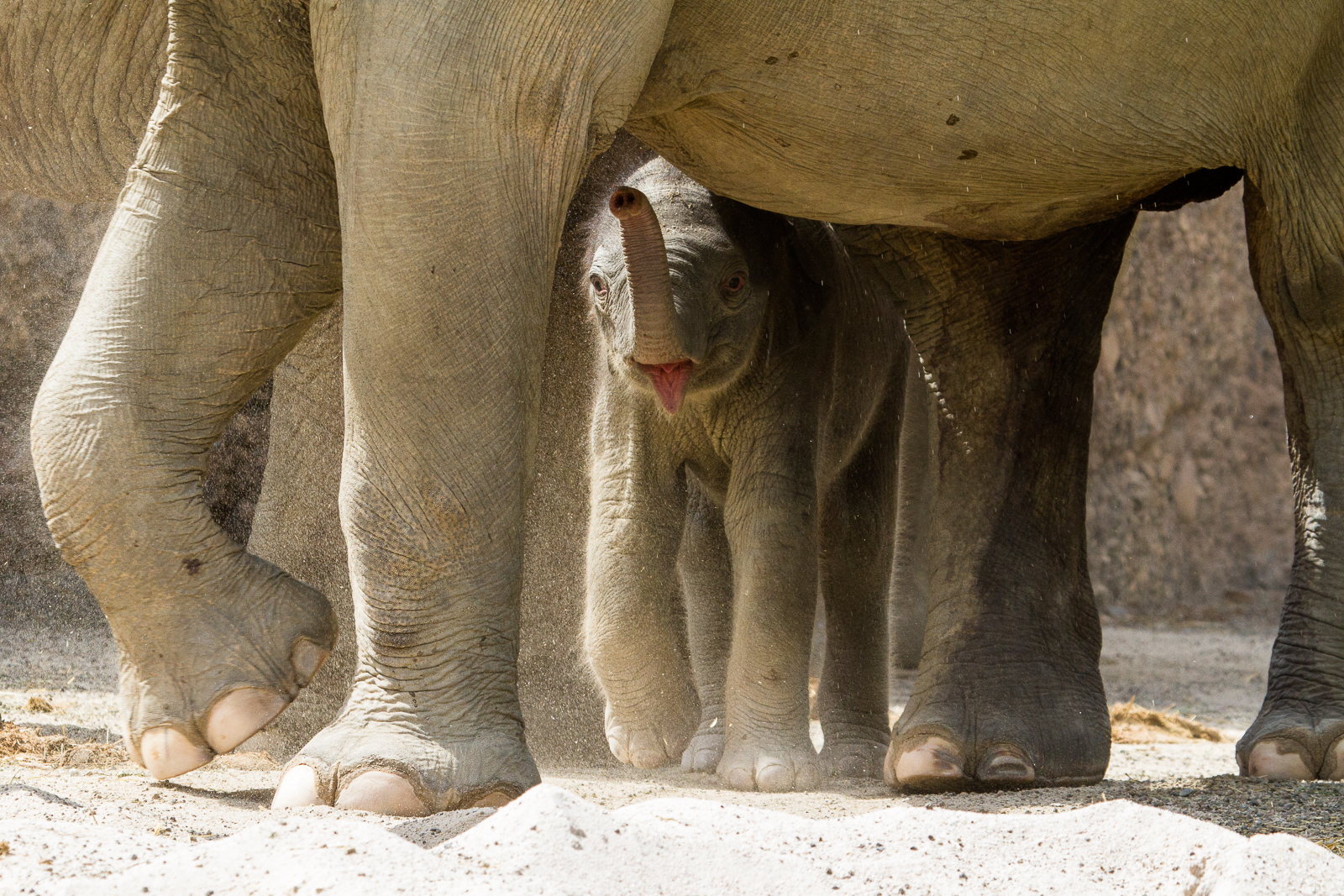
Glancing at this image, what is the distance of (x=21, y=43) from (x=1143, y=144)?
2133 millimetres

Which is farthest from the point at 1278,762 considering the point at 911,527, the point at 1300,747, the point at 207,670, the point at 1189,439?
the point at 1189,439

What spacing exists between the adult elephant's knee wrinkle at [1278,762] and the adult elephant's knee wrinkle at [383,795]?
1.54m

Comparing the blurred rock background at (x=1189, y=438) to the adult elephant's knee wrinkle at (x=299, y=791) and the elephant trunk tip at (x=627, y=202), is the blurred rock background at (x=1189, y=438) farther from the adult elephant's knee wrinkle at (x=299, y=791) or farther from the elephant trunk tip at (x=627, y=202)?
the adult elephant's knee wrinkle at (x=299, y=791)

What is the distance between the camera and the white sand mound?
5.46 ft

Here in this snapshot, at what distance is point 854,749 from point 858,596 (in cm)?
36

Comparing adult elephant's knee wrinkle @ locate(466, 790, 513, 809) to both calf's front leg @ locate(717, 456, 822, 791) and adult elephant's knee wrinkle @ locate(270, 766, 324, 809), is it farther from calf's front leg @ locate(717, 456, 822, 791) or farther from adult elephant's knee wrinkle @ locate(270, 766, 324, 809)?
calf's front leg @ locate(717, 456, 822, 791)

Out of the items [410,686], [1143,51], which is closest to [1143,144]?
[1143,51]

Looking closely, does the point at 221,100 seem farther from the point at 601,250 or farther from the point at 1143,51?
the point at 1143,51

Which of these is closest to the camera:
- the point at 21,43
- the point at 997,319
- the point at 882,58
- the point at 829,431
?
the point at 882,58

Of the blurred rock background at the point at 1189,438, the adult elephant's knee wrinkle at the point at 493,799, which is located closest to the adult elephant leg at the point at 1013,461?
the adult elephant's knee wrinkle at the point at 493,799

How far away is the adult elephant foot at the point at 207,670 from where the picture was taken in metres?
2.55

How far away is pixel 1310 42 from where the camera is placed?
300cm

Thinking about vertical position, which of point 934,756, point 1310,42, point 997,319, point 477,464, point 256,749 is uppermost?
point 1310,42

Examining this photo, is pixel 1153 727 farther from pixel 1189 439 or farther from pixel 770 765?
pixel 1189 439
